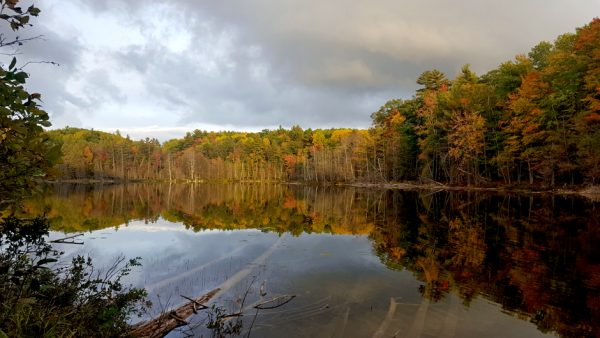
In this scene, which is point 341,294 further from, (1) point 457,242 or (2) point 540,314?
(1) point 457,242

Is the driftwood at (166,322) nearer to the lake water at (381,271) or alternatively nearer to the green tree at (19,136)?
the lake water at (381,271)

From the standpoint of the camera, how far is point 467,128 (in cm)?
4444

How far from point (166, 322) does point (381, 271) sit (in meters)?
6.26

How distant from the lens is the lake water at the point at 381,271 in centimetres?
694

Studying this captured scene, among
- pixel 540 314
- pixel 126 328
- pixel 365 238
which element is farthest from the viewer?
pixel 365 238

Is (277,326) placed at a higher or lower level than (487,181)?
lower

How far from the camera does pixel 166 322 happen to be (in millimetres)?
6832

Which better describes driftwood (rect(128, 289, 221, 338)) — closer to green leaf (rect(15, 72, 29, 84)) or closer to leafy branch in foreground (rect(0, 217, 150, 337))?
leafy branch in foreground (rect(0, 217, 150, 337))

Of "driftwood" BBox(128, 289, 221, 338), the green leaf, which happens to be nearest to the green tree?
the green leaf

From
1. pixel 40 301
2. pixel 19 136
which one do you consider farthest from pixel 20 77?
pixel 40 301

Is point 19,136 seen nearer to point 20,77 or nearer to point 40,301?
point 20,77

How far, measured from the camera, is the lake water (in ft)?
22.8

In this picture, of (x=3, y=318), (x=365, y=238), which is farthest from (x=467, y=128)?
(x=3, y=318)

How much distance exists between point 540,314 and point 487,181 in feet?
141
